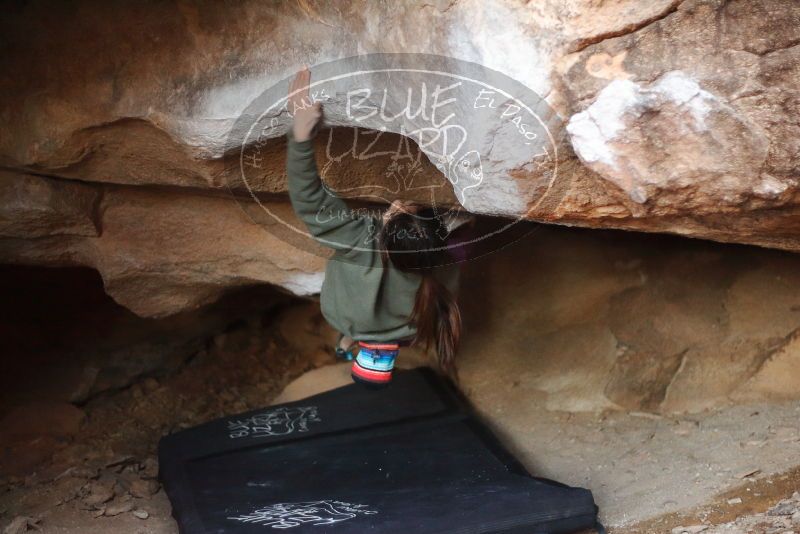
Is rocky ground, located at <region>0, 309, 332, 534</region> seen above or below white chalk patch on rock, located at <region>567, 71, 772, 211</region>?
below

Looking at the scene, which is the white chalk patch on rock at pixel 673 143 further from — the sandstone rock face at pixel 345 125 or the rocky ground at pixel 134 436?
the rocky ground at pixel 134 436

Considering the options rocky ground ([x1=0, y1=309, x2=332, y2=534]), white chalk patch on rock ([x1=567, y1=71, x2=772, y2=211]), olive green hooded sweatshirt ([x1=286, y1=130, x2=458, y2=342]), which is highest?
white chalk patch on rock ([x1=567, y1=71, x2=772, y2=211])

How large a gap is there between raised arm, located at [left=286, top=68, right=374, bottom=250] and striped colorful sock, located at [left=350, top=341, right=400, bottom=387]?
0.23 meters

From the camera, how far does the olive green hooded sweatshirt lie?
4.25 feet

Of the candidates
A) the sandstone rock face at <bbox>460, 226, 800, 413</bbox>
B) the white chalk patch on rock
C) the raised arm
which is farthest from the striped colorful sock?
the white chalk patch on rock

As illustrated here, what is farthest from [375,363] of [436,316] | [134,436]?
[134,436]

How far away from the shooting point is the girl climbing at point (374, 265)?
1316 mm

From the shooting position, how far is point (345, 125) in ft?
4.50

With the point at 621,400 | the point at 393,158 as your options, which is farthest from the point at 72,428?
the point at 621,400

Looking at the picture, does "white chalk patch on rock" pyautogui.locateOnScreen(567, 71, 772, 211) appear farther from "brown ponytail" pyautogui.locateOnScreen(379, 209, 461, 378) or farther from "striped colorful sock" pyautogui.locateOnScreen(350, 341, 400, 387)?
"striped colorful sock" pyautogui.locateOnScreen(350, 341, 400, 387)

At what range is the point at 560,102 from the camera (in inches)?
42.4

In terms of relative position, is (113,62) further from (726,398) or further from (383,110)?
(726,398)

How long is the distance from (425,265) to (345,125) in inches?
10.7

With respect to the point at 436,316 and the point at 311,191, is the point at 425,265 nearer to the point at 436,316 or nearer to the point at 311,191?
the point at 436,316
